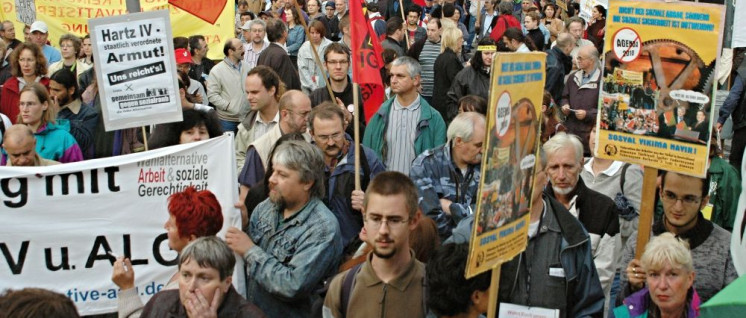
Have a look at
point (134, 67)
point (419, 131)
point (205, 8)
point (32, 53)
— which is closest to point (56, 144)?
point (134, 67)

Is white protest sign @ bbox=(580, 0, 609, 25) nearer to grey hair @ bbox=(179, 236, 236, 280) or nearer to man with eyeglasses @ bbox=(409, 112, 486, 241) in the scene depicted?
man with eyeglasses @ bbox=(409, 112, 486, 241)

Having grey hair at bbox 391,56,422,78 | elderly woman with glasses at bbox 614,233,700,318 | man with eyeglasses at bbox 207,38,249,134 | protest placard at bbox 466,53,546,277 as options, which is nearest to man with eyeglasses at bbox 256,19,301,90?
man with eyeglasses at bbox 207,38,249,134

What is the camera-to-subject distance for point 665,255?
17.6 feet

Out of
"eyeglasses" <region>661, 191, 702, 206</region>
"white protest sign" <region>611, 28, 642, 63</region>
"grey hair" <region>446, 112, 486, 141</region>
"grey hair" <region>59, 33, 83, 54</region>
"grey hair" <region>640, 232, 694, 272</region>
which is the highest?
"white protest sign" <region>611, 28, 642, 63</region>

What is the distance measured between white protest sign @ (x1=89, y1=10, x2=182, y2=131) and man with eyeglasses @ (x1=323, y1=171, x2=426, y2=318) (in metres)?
2.82

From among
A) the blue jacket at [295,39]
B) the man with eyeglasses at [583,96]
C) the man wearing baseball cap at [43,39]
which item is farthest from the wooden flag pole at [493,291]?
the blue jacket at [295,39]

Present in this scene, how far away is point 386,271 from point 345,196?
1.95 meters

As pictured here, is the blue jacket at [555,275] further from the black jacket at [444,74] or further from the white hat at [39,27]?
the white hat at [39,27]

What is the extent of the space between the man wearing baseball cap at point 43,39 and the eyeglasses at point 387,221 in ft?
31.9

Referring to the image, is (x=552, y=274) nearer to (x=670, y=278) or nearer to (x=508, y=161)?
(x=670, y=278)

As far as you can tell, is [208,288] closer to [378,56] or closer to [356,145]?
[356,145]

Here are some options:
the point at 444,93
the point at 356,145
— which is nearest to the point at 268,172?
the point at 356,145

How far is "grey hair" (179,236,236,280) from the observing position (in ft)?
16.8

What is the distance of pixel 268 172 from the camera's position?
6.52 metres
